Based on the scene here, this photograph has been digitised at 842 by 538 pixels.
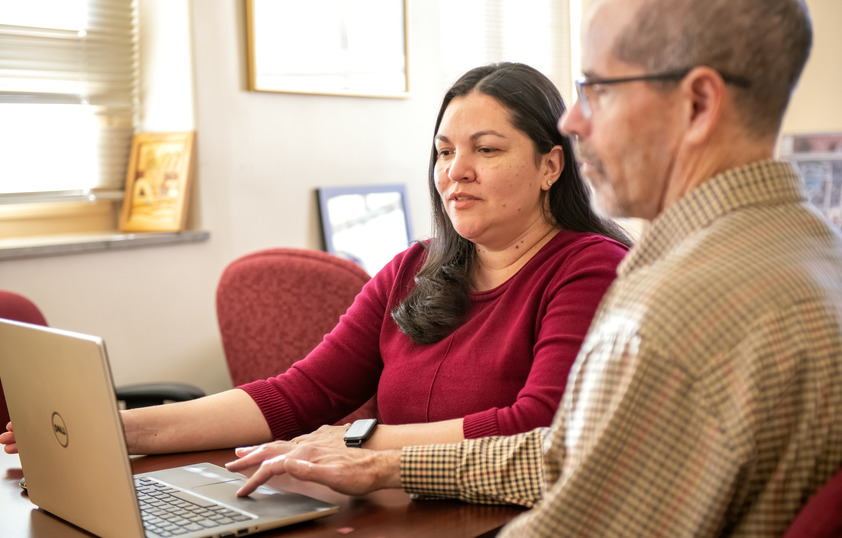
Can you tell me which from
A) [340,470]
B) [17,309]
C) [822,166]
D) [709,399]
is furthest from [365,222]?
[709,399]

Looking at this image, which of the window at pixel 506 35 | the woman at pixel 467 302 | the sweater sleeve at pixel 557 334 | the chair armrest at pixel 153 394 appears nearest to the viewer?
the sweater sleeve at pixel 557 334

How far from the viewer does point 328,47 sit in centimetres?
335

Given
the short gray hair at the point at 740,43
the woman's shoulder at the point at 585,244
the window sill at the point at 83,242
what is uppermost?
the short gray hair at the point at 740,43

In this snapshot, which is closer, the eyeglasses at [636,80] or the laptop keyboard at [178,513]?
the eyeglasses at [636,80]

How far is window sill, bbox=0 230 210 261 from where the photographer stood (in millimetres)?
2537

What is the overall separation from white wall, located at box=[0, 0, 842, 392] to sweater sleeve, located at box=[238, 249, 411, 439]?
1.18 meters

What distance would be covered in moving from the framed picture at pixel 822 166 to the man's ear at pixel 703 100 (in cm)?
286

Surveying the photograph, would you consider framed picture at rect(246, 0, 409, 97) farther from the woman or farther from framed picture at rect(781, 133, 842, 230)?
framed picture at rect(781, 133, 842, 230)

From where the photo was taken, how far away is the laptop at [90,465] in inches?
38.1

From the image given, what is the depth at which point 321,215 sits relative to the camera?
3.30 m

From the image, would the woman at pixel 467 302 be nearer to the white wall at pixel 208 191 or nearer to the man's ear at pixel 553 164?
the man's ear at pixel 553 164

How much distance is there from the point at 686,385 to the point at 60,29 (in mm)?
2648

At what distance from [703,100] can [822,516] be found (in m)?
0.42

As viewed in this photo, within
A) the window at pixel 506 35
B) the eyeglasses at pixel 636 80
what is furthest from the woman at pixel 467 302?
the window at pixel 506 35
